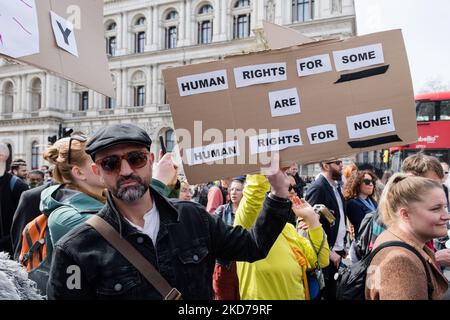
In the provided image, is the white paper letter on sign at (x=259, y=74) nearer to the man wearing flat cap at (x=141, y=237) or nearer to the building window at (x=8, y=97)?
the man wearing flat cap at (x=141, y=237)

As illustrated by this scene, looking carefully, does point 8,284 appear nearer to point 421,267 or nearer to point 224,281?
point 421,267

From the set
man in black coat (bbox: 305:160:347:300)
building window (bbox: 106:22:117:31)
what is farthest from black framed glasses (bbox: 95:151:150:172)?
building window (bbox: 106:22:117:31)

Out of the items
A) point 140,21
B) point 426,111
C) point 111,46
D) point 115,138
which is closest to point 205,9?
point 140,21

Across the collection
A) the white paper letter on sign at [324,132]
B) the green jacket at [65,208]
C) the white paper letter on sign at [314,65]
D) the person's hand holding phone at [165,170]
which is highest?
the white paper letter on sign at [314,65]

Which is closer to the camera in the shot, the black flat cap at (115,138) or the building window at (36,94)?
the black flat cap at (115,138)

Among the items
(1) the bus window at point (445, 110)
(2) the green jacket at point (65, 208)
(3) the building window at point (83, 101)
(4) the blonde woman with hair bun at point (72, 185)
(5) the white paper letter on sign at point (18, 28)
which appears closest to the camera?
(5) the white paper letter on sign at point (18, 28)

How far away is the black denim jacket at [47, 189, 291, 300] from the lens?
1517mm

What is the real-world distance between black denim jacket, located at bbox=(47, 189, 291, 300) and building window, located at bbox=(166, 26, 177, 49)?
30.5 m

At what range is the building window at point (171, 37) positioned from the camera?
101 feet

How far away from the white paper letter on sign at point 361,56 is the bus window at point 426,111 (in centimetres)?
1324

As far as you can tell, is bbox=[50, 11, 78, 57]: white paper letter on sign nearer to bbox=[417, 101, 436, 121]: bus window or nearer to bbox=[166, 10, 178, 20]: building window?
bbox=[417, 101, 436, 121]: bus window

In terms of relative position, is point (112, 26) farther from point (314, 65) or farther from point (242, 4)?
point (314, 65)

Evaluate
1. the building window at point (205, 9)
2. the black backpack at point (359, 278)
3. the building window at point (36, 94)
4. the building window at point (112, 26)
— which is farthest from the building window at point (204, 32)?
the black backpack at point (359, 278)
